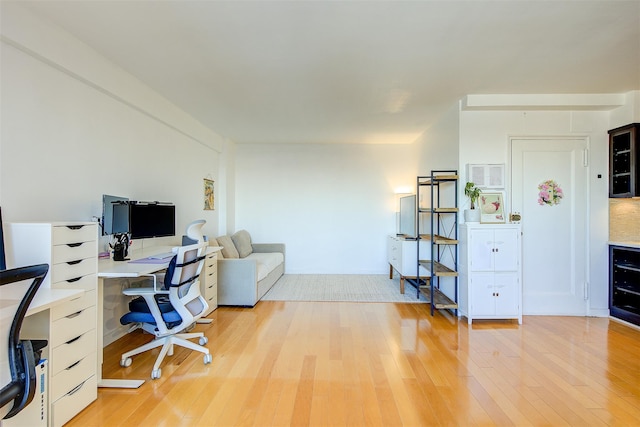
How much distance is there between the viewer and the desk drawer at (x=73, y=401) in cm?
172

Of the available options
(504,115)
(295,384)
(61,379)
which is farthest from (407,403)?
(504,115)

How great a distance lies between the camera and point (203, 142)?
15.5ft

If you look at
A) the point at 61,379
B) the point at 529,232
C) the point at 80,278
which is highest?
the point at 529,232

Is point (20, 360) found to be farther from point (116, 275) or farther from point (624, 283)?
point (624, 283)

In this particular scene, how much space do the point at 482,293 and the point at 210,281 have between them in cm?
319

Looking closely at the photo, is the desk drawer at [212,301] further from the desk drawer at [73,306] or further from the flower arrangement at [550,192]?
the flower arrangement at [550,192]

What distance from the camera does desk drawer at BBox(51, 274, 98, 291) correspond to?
185 centimetres

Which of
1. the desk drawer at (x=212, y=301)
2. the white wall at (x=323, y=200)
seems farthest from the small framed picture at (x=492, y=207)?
the desk drawer at (x=212, y=301)

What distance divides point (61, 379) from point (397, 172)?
18.1ft

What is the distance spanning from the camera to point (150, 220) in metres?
3.15

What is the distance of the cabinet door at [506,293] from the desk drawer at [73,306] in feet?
12.4

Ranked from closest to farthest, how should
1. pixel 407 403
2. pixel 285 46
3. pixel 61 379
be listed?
pixel 61 379 → pixel 407 403 → pixel 285 46

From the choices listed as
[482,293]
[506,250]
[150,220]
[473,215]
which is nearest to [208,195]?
[150,220]

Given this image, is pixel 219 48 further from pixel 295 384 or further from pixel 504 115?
pixel 504 115
